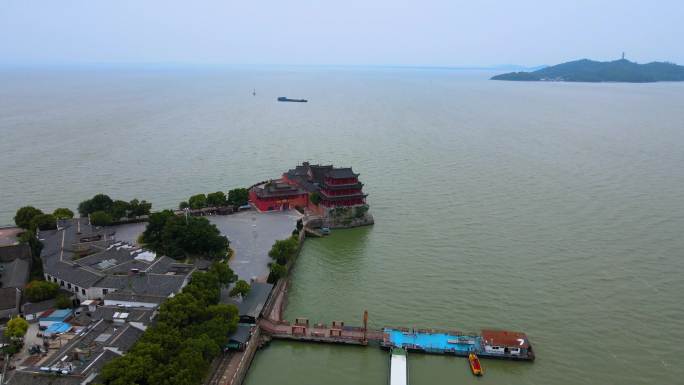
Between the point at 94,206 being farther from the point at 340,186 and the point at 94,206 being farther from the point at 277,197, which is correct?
the point at 340,186

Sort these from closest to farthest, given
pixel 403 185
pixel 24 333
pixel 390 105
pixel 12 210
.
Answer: pixel 24 333 → pixel 12 210 → pixel 403 185 → pixel 390 105

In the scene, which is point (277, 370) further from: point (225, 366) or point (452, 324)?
point (452, 324)

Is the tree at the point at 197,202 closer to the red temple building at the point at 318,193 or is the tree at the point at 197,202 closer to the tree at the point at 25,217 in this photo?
the red temple building at the point at 318,193

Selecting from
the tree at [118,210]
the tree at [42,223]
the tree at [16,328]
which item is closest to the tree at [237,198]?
the tree at [118,210]

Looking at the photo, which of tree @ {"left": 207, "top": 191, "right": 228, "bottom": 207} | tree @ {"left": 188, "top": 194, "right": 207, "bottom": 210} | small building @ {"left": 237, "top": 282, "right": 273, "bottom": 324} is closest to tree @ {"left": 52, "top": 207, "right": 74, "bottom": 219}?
tree @ {"left": 188, "top": 194, "right": 207, "bottom": 210}

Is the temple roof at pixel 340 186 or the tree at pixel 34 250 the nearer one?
the tree at pixel 34 250

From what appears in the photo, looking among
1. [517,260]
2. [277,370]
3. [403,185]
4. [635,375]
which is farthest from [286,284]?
[403,185]
